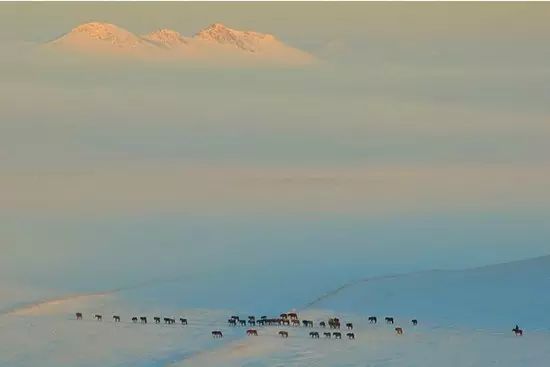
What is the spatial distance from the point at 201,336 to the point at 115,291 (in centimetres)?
938

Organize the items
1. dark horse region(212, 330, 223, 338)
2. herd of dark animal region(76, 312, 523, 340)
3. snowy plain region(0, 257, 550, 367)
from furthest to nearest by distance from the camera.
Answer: dark horse region(212, 330, 223, 338)
herd of dark animal region(76, 312, 523, 340)
snowy plain region(0, 257, 550, 367)

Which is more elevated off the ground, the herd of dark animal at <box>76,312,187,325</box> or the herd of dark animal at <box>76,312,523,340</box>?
the herd of dark animal at <box>76,312,187,325</box>

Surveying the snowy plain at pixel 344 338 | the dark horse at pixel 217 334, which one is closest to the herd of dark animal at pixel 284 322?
the dark horse at pixel 217 334

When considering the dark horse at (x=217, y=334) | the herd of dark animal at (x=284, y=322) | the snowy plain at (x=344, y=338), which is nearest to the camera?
the snowy plain at (x=344, y=338)

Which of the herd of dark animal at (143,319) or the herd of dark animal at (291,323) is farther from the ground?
the herd of dark animal at (143,319)

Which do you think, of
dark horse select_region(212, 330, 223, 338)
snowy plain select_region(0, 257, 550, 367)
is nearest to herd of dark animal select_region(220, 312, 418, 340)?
dark horse select_region(212, 330, 223, 338)

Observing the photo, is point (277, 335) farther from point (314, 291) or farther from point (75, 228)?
point (75, 228)

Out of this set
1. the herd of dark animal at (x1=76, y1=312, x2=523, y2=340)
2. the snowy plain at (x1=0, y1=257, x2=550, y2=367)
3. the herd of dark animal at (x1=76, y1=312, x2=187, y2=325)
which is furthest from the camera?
the herd of dark animal at (x1=76, y1=312, x2=187, y2=325)

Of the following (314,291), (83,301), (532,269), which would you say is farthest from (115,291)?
(532,269)

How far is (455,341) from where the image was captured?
3722 cm

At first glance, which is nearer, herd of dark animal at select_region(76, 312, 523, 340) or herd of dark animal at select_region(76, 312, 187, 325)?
herd of dark animal at select_region(76, 312, 523, 340)

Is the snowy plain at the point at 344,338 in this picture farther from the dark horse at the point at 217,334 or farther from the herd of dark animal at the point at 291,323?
the dark horse at the point at 217,334

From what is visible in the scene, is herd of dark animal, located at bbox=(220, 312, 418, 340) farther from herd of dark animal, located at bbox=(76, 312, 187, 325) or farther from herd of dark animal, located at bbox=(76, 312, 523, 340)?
herd of dark animal, located at bbox=(76, 312, 187, 325)

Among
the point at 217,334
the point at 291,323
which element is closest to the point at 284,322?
the point at 291,323
